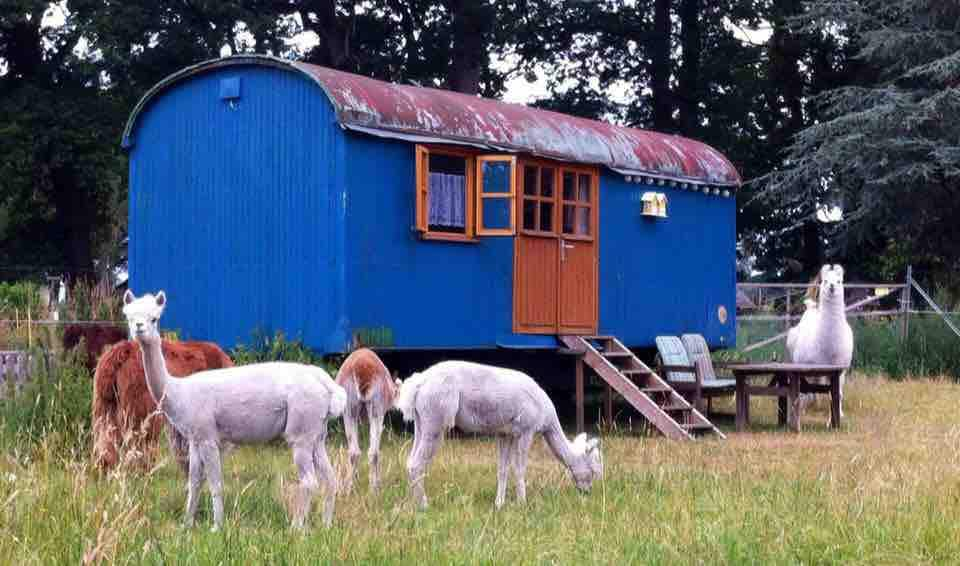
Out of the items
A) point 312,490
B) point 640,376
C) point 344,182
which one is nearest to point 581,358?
point 640,376

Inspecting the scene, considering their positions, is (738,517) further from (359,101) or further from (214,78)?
(214,78)

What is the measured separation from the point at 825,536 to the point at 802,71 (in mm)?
31111

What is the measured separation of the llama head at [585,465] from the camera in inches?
411

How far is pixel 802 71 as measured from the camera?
37.5 m

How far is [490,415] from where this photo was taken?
10266 millimetres

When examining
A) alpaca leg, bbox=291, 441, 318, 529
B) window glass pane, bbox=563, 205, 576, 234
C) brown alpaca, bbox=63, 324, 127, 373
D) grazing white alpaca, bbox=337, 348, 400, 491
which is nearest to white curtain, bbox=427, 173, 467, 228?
window glass pane, bbox=563, 205, 576, 234

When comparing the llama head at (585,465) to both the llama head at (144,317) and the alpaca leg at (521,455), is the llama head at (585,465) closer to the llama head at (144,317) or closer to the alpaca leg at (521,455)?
the alpaca leg at (521,455)

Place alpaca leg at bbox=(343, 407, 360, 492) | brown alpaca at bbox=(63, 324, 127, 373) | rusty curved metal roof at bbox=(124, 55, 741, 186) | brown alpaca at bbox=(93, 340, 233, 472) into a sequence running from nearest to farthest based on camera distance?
brown alpaca at bbox=(93, 340, 233, 472)
alpaca leg at bbox=(343, 407, 360, 492)
brown alpaca at bbox=(63, 324, 127, 373)
rusty curved metal roof at bbox=(124, 55, 741, 186)

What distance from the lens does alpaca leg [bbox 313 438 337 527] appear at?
8.48m

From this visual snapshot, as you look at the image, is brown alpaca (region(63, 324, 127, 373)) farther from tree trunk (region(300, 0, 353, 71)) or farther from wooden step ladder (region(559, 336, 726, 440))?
tree trunk (region(300, 0, 353, 71))

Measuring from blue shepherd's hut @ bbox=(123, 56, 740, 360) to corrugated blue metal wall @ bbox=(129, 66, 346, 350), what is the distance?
0.02 metres

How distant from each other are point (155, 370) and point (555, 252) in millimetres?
8283

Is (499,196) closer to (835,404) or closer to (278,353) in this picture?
(278,353)

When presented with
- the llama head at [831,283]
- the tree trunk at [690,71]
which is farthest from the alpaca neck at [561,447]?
the tree trunk at [690,71]
